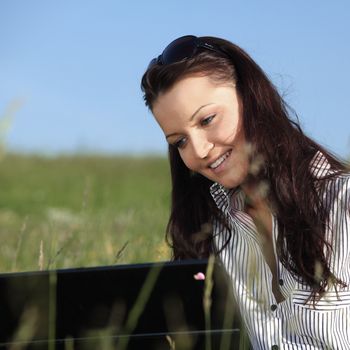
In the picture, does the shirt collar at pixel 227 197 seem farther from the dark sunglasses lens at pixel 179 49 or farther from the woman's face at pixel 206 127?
the dark sunglasses lens at pixel 179 49

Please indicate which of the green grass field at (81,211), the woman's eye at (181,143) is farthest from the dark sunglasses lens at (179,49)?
the green grass field at (81,211)

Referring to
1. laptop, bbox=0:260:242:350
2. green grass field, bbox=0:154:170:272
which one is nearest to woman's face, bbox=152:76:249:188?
green grass field, bbox=0:154:170:272

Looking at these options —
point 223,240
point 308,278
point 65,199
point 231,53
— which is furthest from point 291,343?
point 65,199

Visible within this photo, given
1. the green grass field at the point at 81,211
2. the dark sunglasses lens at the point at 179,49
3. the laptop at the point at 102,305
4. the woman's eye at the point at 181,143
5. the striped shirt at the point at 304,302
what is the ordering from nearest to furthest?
the laptop at the point at 102,305, the striped shirt at the point at 304,302, the woman's eye at the point at 181,143, the dark sunglasses lens at the point at 179,49, the green grass field at the point at 81,211

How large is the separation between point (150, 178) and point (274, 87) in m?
16.1

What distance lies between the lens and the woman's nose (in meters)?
2.97

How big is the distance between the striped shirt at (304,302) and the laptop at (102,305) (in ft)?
1.53

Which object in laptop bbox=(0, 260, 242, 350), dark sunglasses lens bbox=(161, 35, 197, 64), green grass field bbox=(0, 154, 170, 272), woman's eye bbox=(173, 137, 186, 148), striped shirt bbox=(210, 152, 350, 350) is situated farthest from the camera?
green grass field bbox=(0, 154, 170, 272)

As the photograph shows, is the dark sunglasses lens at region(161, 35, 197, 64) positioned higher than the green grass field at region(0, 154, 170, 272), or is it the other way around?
the dark sunglasses lens at region(161, 35, 197, 64)

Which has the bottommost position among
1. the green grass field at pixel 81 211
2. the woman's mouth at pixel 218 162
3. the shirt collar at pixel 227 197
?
the green grass field at pixel 81 211

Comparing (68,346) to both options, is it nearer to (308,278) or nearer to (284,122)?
(308,278)

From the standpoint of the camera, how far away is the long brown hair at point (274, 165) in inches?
117

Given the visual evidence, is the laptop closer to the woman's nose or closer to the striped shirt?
the striped shirt

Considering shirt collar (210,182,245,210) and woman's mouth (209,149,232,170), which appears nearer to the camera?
woman's mouth (209,149,232,170)
